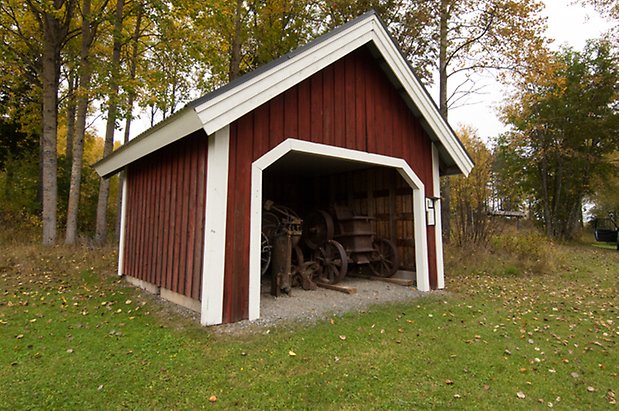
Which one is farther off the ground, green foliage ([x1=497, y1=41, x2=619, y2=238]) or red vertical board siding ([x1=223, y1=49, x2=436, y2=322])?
green foliage ([x1=497, y1=41, x2=619, y2=238])

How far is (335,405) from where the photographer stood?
2.53 m

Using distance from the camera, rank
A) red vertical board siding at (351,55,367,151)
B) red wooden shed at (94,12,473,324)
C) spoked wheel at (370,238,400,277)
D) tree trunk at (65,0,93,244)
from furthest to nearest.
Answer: tree trunk at (65,0,93,244) → spoked wheel at (370,238,400,277) → red vertical board siding at (351,55,367,151) → red wooden shed at (94,12,473,324)

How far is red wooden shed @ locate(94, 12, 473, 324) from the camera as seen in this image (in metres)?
4.14

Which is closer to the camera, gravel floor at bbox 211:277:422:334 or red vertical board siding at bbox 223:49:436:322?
gravel floor at bbox 211:277:422:334

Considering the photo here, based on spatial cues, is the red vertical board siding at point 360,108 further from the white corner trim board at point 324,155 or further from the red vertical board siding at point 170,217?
the red vertical board siding at point 170,217

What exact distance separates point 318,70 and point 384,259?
13.7 ft

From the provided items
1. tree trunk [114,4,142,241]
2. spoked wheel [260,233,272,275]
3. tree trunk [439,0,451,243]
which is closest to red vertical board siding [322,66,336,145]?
spoked wheel [260,233,272,275]

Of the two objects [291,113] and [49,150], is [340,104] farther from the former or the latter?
[49,150]

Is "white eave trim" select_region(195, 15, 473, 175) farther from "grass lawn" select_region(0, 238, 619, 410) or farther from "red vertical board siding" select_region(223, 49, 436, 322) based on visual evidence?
"grass lawn" select_region(0, 238, 619, 410)

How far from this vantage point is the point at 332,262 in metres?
6.66

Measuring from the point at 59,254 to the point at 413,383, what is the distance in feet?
27.7

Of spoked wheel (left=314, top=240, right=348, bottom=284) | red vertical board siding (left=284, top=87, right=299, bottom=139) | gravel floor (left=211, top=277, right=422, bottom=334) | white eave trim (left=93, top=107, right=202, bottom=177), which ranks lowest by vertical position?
gravel floor (left=211, top=277, right=422, bottom=334)

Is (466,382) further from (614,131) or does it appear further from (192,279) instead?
(614,131)

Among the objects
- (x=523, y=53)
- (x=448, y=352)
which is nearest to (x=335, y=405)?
(x=448, y=352)
